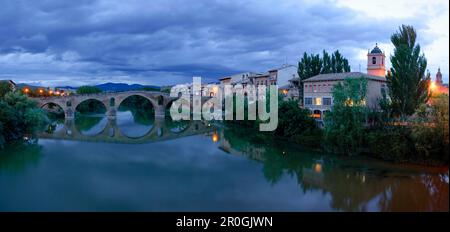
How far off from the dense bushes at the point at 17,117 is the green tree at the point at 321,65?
17069mm

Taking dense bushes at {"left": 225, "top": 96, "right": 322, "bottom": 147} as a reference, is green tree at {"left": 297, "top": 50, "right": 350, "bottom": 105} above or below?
above

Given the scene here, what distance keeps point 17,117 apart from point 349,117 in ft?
55.9

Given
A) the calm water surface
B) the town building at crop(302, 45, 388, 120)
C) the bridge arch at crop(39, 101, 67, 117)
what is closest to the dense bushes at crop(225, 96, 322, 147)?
the calm water surface

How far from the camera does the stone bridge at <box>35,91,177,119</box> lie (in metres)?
36.0

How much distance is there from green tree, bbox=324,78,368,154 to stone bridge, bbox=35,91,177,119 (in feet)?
82.2

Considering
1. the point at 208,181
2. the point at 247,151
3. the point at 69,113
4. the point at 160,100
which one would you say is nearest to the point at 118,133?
the point at 69,113

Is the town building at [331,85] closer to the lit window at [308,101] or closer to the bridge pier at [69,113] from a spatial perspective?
the lit window at [308,101]

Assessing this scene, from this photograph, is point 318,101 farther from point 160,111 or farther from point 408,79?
point 160,111

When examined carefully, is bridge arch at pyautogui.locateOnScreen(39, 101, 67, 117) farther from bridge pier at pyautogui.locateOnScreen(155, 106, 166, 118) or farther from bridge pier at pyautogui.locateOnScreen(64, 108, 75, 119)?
bridge pier at pyautogui.locateOnScreen(155, 106, 166, 118)

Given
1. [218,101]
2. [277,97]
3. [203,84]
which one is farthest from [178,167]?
[203,84]

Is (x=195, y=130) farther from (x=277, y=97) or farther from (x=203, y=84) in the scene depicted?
(x=203, y=84)

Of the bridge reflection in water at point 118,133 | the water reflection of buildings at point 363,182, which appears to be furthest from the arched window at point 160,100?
the water reflection of buildings at point 363,182
